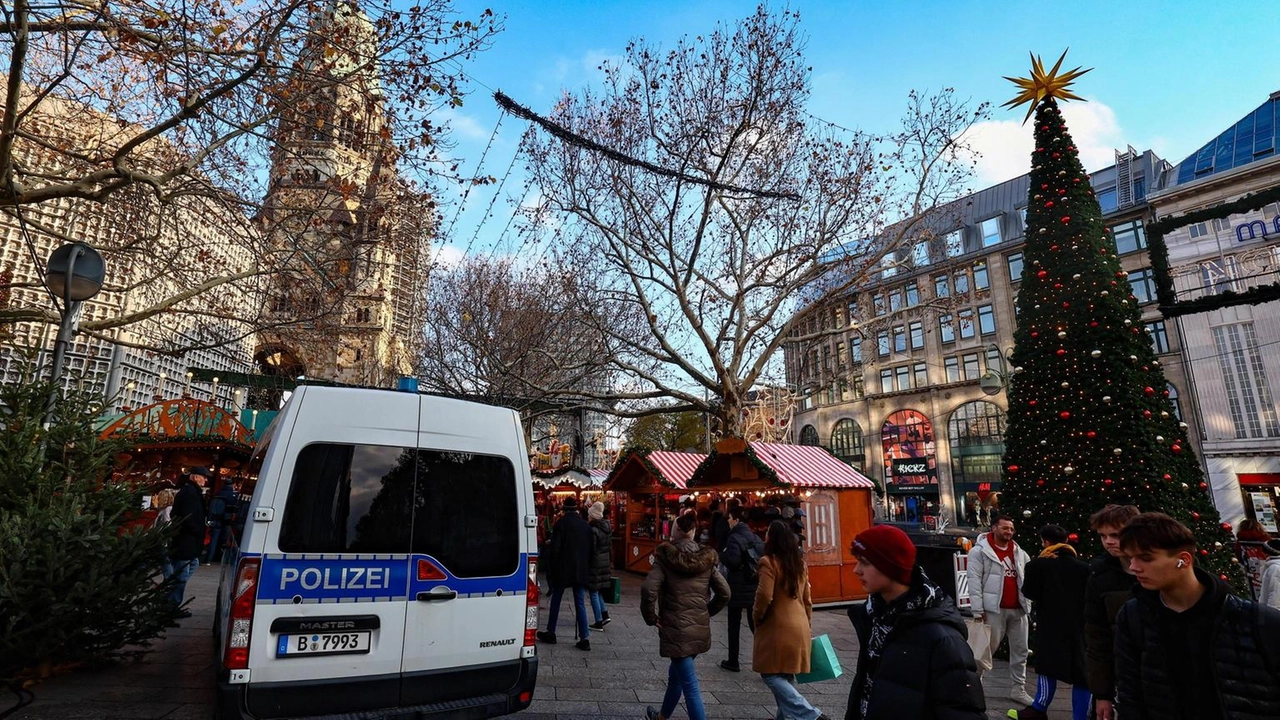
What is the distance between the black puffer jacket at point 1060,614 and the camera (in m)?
4.92

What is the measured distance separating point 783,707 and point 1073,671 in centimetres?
267

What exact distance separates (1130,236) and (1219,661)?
40.0m

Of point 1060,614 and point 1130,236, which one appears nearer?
Result: point 1060,614

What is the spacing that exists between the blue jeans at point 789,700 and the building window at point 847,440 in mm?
43652

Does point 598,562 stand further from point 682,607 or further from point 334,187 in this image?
point 334,187

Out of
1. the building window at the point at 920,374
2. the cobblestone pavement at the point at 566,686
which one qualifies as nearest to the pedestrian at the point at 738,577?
the cobblestone pavement at the point at 566,686

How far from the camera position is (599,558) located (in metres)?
8.53

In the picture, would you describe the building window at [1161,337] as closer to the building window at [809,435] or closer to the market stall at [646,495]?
the building window at [809,435]

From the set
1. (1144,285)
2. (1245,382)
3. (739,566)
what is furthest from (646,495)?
(1144,285)

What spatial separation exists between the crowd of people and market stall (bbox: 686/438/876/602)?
471cm

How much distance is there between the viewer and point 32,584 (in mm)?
4805

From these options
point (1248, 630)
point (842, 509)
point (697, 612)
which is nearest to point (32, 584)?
point (697, 612)

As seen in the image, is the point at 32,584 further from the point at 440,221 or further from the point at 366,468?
the point at 440,221

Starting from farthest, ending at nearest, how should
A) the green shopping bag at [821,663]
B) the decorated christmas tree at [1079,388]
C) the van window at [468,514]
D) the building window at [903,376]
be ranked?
the building window at [903,376] < the decorated christmas tree at [1079,388] < the green shopping bag at [821,663] < the van window at [468,514]
